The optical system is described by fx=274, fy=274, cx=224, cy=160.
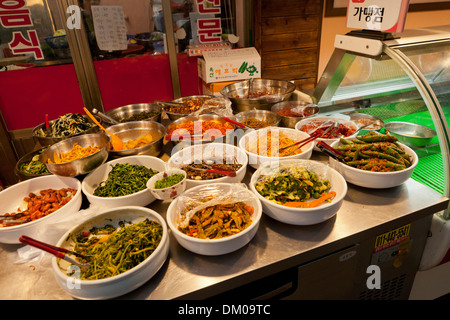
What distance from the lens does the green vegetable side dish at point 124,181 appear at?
5.34 feet

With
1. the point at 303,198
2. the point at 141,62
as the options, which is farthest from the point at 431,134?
the point at 141,62

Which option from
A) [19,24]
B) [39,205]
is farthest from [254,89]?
[19,24]

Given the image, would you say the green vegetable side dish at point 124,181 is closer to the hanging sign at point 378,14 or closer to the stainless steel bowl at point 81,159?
the stainless steel bowl at point 81,159

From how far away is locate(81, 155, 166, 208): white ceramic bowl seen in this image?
1.53 meters

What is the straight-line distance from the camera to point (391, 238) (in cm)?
168

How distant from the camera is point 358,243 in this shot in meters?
1.59

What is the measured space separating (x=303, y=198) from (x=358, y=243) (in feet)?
1.41

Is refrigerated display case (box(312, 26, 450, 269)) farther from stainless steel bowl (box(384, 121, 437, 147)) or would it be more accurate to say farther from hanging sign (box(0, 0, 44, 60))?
hanging sign (box(0, 0, 44, 60))

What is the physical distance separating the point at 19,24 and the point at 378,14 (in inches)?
176

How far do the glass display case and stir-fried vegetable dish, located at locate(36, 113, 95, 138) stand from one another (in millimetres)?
2103

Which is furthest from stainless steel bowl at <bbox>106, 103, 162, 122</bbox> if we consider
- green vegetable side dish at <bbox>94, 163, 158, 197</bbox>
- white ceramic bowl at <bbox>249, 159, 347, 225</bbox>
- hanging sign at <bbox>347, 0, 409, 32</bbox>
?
hanging sign at <bbox>347, 0, 409, 32</bbox>

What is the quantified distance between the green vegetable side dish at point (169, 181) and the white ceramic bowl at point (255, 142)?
1.64ft
